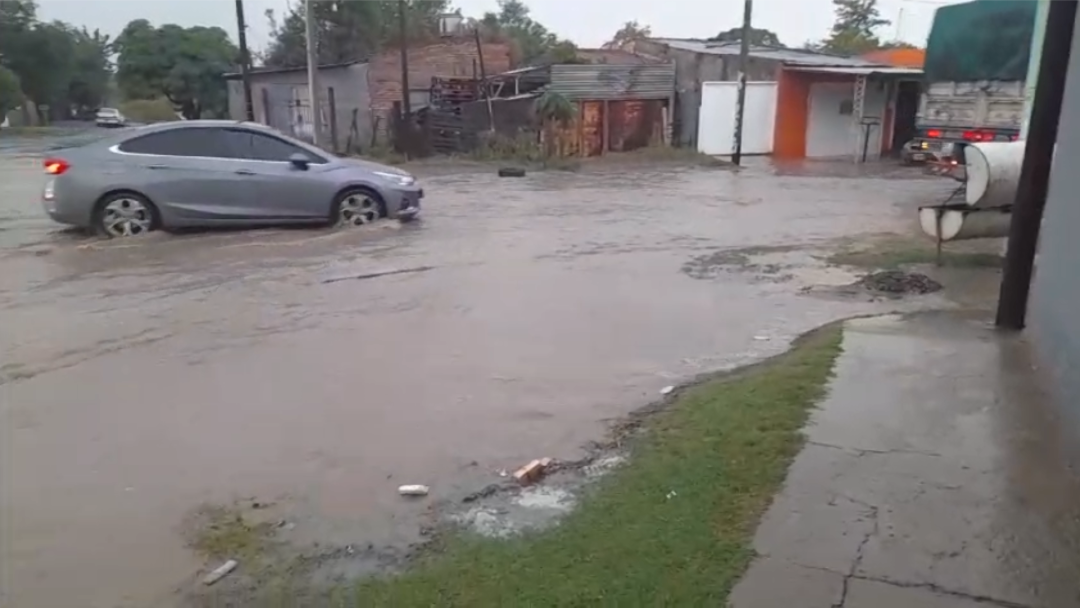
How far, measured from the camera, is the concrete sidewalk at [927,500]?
3.53 m

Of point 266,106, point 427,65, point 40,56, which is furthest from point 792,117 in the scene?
point 40,56

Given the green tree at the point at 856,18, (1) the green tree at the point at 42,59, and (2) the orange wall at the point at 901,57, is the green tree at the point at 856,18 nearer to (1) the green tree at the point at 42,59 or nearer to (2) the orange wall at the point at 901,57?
(2) the orange wall at the point at 901,57

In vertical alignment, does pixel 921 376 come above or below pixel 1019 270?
below

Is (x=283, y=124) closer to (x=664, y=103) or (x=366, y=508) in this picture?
(x=664, y=103)

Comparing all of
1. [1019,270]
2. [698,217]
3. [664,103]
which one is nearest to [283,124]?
[664,103]

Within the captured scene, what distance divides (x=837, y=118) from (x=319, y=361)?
2618 cm

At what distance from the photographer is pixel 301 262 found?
10.8 metres

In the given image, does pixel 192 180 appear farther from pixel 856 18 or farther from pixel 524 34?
pixel 856 18

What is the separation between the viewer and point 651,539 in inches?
152

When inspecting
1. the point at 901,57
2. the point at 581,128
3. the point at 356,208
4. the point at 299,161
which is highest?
the point at 901,57

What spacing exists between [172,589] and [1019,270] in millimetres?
6224

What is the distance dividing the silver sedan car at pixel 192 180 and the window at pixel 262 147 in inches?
0.5

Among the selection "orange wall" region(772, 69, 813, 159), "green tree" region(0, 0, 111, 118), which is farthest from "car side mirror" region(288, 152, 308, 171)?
"green tree" region(0, 0, 111, 118)

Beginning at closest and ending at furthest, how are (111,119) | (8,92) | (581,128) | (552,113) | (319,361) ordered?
1. (319,361)
2. (552,113)
3. (581,128)
4. (111,119)
5. (8,92)
